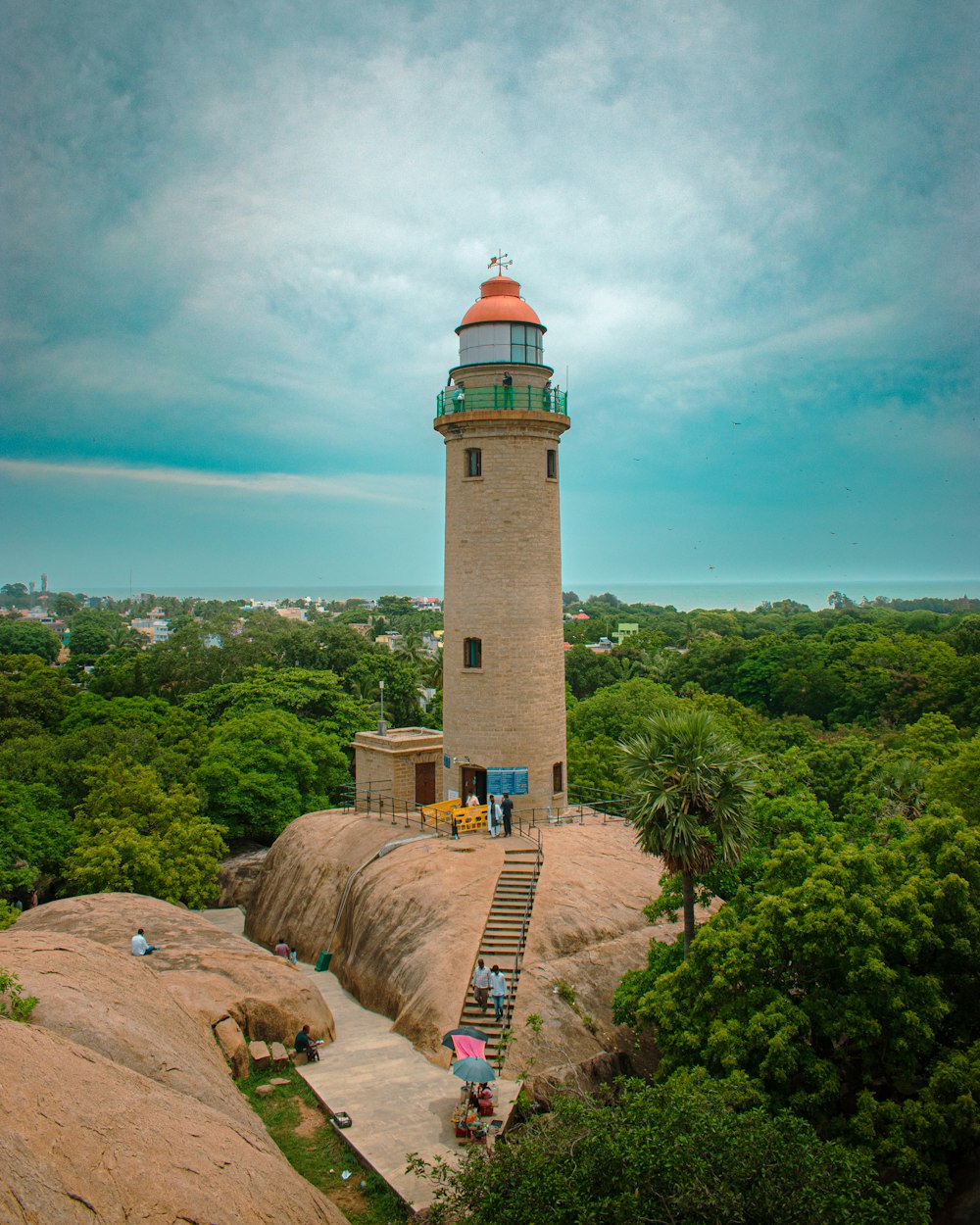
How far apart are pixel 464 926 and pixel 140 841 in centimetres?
1348

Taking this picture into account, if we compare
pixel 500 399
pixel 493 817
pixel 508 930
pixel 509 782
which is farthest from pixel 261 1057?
pixel 500 399

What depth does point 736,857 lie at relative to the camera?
64.2 ft

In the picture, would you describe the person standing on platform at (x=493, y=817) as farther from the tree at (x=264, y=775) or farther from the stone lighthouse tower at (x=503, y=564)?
the tree at (x=264, y=775)

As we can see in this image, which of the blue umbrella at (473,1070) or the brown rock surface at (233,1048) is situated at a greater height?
the blue umbrella at (473,1070)

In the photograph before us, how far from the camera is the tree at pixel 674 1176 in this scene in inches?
A: 442

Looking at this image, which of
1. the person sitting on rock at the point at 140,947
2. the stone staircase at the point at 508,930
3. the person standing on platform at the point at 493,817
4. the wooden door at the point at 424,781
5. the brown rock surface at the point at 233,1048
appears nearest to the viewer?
the brown rock surface at the point at 233,1048

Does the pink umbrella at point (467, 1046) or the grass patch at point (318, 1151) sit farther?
the pink umbrella at point (467, 1046)

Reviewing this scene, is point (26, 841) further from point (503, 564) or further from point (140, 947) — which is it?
point (503, 564)

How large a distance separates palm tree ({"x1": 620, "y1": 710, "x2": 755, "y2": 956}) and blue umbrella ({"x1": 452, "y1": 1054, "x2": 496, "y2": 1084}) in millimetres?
4891

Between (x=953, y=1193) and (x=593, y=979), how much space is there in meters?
8.61

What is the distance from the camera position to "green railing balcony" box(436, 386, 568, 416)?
30594mm

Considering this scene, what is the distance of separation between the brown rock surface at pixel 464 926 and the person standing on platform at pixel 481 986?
51 cm

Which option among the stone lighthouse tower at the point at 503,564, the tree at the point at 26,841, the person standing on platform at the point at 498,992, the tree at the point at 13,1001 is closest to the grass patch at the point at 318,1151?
the person standing on platform at the point at 498,992

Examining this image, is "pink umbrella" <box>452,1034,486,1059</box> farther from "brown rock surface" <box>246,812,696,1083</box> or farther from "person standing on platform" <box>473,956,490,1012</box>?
"person standing on platform" <box>473,956,490,1012</box>
